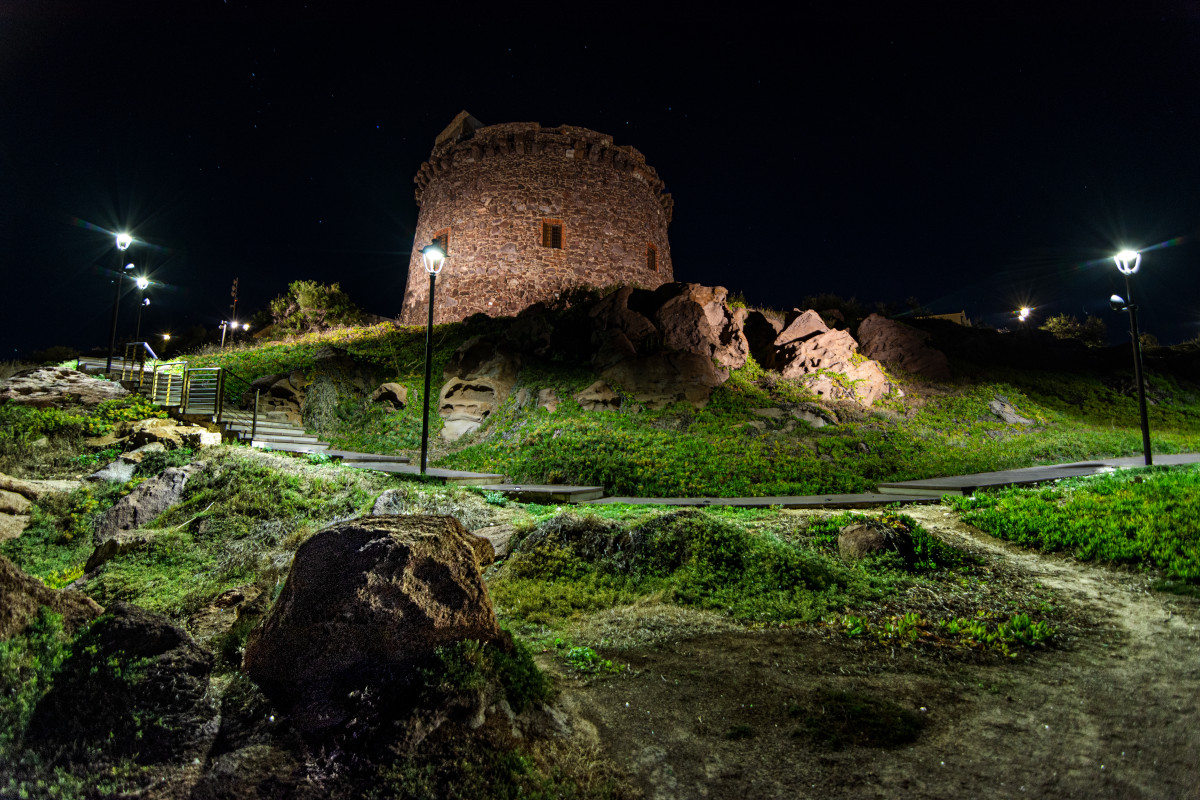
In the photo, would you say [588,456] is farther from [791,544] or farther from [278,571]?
[278,571]

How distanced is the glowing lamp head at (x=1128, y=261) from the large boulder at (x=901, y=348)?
5.92 meters

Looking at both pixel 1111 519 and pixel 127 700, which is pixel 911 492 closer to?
pixel 1111 519

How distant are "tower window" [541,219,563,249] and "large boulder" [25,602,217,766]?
23.6 m

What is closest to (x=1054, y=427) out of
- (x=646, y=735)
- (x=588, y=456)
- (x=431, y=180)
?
(x=588, y=456)

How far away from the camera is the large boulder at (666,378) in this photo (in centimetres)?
1530

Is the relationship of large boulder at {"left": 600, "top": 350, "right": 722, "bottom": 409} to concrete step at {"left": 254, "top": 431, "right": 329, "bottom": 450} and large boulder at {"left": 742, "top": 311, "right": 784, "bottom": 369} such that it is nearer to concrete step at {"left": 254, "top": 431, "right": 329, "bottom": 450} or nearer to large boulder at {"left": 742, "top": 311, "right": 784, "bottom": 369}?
large boulder at {"left": 742, "top": 311, "right": 784, "bottom": 369}

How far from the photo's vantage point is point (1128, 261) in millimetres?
13359

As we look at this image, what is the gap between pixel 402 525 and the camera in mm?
3471

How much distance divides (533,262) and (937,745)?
2367 centimetres

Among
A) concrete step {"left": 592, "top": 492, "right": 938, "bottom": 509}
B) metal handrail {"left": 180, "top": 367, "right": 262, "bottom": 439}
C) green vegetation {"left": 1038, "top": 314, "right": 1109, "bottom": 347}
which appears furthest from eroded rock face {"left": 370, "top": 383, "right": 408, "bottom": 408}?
green vegetation {"left": 1038, "top": 314, "right": 1109, "bottom": 347}

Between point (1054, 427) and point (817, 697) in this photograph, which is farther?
point (1054, 427)

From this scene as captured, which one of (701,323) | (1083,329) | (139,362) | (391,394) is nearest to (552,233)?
(701,323)

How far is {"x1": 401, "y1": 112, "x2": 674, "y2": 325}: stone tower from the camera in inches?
970

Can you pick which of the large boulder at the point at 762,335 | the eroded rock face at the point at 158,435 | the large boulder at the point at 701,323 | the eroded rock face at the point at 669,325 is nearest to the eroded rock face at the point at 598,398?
the eroded rock face at the point at 669,325
